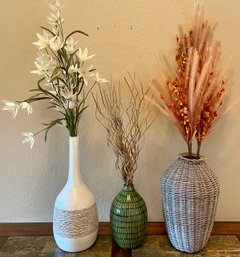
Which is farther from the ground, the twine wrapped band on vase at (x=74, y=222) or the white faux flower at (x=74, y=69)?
the white faux flower at (x=74, y=69)

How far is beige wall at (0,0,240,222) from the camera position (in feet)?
3.32

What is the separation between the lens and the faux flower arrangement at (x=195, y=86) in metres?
0.86

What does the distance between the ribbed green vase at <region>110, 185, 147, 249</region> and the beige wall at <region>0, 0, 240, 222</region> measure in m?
0.13

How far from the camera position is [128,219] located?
954 millimetres

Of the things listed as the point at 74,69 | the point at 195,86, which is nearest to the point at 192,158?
the point at 195,86

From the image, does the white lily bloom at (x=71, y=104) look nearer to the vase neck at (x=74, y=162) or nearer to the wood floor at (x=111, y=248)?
the vase neck at (x=74, y=162)

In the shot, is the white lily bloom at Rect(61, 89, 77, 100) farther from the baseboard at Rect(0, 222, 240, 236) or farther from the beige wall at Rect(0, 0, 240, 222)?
the baseboard at Rect(0, 222, 240, 236)

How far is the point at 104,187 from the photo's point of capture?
3.64 feet

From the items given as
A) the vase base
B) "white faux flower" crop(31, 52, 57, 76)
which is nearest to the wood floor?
the vase base

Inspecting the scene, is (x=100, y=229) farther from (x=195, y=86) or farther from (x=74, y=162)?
(x=195, y=86)

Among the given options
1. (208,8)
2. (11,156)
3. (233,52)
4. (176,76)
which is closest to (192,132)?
(176,76)

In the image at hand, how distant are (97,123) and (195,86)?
1.35 feet

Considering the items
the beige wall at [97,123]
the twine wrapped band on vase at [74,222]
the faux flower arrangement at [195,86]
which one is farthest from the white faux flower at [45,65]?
the twine wrapped band on vase at [74,222]

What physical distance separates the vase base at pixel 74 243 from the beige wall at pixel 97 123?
16 cm
